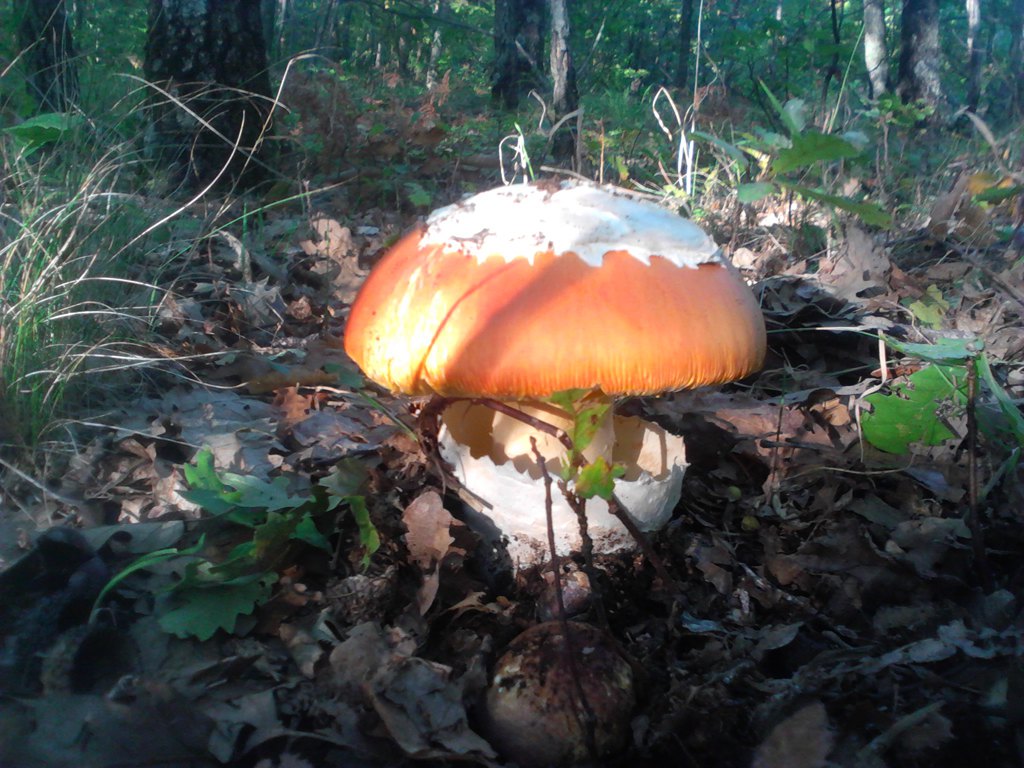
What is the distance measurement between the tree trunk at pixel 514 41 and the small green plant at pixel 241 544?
10.3m

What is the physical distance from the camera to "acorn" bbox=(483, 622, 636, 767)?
144cm

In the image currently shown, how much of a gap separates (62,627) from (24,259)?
1351 millimetres

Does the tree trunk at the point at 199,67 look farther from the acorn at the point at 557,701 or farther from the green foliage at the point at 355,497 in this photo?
the acorn at the point at 557,701

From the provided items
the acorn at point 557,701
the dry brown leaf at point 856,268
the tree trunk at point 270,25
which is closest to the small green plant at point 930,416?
the dry brown leaf at point 856,268

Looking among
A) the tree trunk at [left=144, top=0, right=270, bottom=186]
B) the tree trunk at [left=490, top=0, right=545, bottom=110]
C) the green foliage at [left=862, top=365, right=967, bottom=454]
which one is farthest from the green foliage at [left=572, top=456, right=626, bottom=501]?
the tree trunk at [left=490, top=0, right=545, bottom=110]

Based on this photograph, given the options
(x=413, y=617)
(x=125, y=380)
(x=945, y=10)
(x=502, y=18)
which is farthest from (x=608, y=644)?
(x=945, y=10)

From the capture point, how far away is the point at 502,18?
1150 cm

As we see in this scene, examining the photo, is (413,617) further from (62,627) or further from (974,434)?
(974,434)

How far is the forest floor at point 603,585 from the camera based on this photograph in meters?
1.40

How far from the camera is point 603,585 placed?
1941 mm

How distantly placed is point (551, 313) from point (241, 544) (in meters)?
0.94

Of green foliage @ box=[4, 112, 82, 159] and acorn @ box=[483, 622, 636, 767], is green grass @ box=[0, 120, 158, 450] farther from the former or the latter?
acorn @ box=[483, 622, 636, 767]

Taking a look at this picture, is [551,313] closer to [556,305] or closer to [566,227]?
[556,305]

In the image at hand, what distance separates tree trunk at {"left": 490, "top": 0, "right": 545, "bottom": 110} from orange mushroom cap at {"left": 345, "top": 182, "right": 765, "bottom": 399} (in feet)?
33.1
